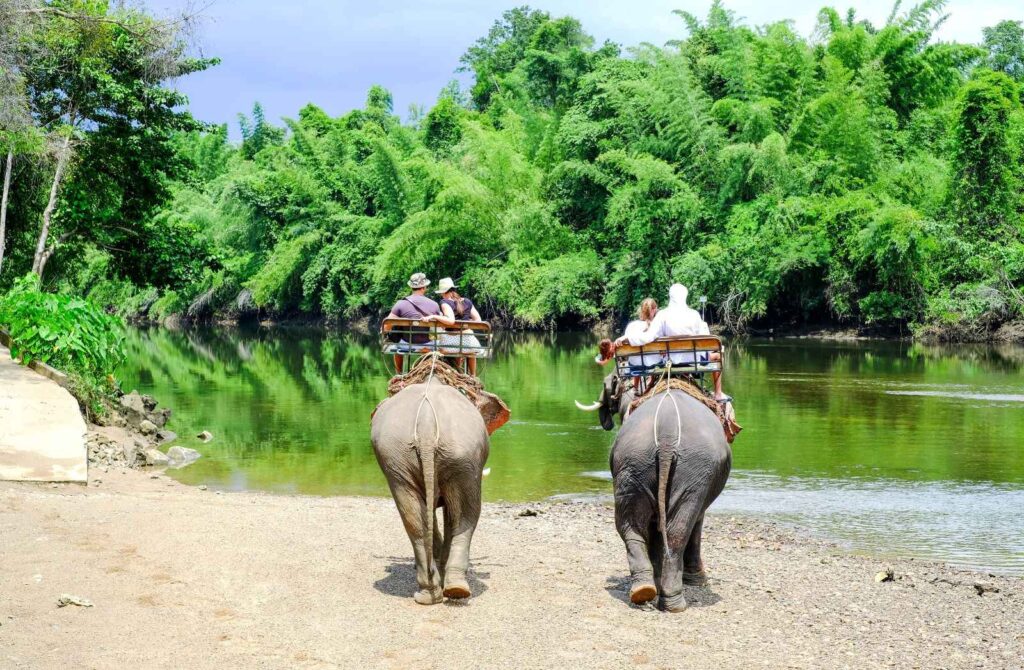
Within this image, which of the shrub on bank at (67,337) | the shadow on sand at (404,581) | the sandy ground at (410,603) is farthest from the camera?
the shrub on bank at (67,337)

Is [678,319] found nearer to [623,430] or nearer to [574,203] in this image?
[623,430]

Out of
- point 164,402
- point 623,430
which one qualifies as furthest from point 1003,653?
point 164,402

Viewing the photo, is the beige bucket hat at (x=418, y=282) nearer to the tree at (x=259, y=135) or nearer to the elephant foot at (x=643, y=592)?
the elephant foot at (x=643, y=592)

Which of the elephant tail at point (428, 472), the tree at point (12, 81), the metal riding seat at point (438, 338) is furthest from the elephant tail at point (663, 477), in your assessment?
the tree at point (12, 81)

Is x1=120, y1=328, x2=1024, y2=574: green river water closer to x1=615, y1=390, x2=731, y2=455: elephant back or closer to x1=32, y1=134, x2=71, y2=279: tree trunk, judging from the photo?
x1=615, y1=390, x2=731, y2=455: elephant back

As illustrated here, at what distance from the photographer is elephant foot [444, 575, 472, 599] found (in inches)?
258

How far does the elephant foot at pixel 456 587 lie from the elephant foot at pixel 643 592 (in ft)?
3.06

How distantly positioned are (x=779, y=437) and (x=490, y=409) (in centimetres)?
850

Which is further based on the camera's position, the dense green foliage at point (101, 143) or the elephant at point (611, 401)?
the dense green foliage at point (101, 143)

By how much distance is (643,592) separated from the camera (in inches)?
256

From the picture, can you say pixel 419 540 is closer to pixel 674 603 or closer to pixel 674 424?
pixel 674 603

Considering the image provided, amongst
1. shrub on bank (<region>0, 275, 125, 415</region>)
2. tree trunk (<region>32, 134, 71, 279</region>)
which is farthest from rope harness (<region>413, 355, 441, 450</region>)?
tree trunk (<region>32, 134, 71, 279</region>)

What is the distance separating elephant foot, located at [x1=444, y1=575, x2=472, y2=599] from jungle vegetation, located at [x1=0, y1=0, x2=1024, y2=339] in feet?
47.9

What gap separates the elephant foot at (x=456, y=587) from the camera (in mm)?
6562
